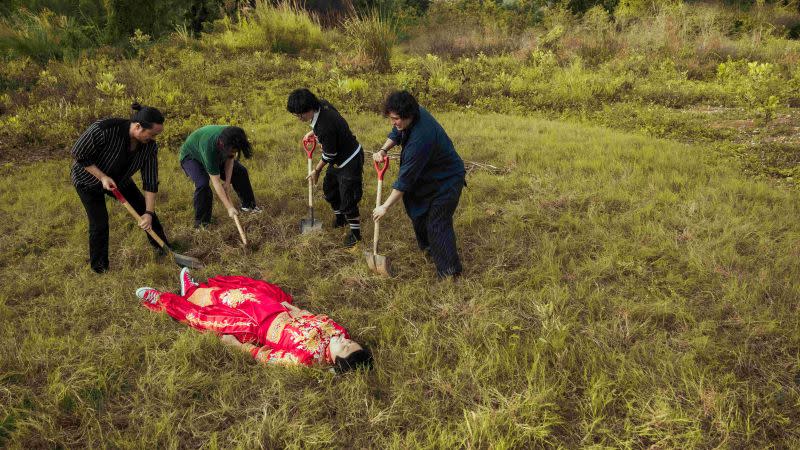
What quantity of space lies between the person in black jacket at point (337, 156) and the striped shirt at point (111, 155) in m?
1.37

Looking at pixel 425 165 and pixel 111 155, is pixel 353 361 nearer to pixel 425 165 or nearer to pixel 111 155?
pixel 425 165

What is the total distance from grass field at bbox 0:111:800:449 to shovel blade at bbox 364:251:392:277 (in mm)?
90

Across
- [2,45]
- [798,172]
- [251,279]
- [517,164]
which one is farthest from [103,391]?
[2,45]

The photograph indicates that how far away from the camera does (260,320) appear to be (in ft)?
10.6

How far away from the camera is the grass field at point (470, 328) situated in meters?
2.59

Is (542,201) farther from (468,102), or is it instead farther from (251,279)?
(468,102)

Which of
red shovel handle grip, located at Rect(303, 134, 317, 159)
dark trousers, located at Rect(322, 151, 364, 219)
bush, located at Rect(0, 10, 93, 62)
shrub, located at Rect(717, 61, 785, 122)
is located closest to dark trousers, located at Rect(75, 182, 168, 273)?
red shovel handle grip, located at Rect(303, 134, 317, 159)

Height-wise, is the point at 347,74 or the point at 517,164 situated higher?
the point at 347,74

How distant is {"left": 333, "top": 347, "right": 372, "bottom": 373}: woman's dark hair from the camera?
9.54ft

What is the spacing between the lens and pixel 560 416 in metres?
2.64

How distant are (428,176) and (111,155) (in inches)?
105

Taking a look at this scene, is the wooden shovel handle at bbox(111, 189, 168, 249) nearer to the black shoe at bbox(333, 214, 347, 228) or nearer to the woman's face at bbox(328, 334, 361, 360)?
the black shoe at bbox(333, 214, 347, 228)

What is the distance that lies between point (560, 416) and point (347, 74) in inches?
346

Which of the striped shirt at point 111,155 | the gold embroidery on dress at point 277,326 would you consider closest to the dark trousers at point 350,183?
the gold embroidery on dress at point 277,326
